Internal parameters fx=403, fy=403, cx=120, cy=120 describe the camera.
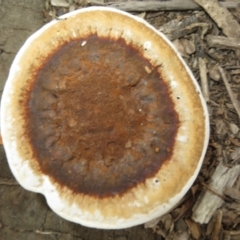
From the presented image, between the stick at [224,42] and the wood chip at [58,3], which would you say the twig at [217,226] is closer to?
the stick at [224,42]

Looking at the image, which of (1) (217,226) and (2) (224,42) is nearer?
(1) (217,226)

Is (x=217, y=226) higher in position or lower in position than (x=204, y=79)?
lower

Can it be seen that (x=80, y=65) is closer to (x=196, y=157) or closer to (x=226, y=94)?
(x=196, y=157)

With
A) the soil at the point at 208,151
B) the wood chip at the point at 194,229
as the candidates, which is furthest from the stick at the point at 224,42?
the wood chip at the point at 194,229

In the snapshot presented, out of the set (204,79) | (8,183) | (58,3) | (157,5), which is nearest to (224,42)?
(204,79)

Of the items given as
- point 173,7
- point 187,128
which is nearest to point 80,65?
point 187,128

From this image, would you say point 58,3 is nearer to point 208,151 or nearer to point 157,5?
point 157,5

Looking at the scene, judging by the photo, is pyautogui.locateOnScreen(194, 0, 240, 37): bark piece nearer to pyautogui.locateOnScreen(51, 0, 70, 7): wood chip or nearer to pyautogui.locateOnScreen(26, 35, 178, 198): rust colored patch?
pyautogui.locateOnScreen(51, 0, 70, 7): wood chip
